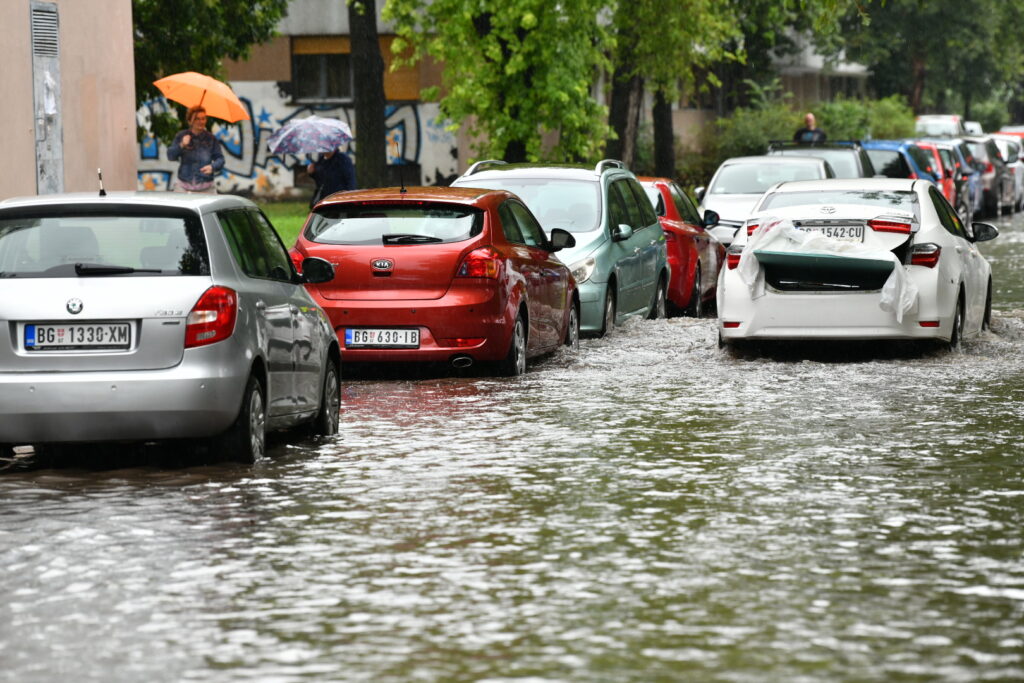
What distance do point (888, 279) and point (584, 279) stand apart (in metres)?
3.40

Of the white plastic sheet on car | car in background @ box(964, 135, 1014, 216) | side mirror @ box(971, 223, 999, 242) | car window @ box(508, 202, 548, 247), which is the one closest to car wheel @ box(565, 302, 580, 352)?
car window @ box(508, 202, 548, 247)

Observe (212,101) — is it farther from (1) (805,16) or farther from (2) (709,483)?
(1) (805,16)

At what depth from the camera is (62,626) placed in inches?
261

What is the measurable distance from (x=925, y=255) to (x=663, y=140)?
92.2ft

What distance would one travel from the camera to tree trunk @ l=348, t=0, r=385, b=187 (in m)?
35.2

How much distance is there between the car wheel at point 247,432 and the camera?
1012 cm

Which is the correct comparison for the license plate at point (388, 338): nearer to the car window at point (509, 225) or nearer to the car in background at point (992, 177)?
the car window at point (509, 225)

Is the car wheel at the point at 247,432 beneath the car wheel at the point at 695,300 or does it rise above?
above

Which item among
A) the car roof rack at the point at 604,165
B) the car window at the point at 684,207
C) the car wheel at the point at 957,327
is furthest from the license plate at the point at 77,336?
the car window at the point at 684,207

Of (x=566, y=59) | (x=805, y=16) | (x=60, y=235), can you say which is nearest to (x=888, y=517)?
(x=60, y=235)

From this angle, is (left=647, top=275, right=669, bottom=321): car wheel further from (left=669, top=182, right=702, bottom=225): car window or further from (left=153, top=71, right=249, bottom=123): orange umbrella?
(left=153, top=71, right=249, bottom=123): orange umbrella

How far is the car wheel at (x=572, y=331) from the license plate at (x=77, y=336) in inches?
287

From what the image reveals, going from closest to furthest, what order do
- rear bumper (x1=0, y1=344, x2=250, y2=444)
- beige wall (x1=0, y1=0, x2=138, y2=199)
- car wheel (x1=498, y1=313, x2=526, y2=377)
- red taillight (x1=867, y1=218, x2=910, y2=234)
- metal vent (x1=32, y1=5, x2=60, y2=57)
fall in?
rear bumper (x1=0, y1=344, x2=250, y2=444) → car wheel (x1=498, y1=313, x2=526, y2=377) → red taillight (x1=867, y1=218, x2=910, y2=234) → beige wall (x1=0, y1=0, x2=138, y2=199) → metal vent (x1=32, y1=5, x2=60, y2=57)

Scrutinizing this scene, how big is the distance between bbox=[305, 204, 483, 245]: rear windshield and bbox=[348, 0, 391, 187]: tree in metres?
20.4
